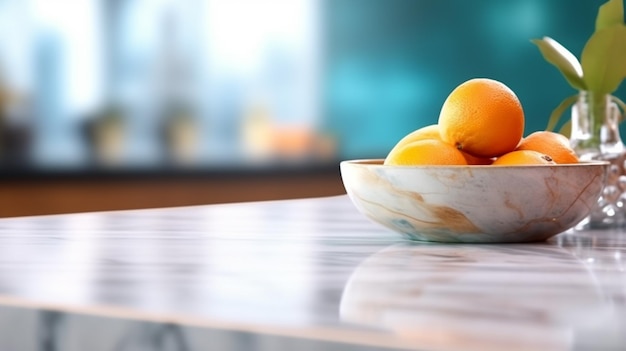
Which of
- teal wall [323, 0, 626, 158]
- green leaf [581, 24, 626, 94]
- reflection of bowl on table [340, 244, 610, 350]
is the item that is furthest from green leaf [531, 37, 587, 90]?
teal wall [323, 0, 626, 158]

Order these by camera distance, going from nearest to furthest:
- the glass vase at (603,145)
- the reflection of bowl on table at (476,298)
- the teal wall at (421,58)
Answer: the reflection of bowl on table at (476,298) < the glass vase at (603,145) < the teal wall at (421,58)

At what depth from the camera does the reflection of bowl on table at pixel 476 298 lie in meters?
0.50

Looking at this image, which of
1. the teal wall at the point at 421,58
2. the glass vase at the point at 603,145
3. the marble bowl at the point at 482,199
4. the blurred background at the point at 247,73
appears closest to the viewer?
the marble bowl at the point at 482,199

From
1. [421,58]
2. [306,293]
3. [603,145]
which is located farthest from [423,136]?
[421,58]

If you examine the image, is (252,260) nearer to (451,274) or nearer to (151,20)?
→ (451,274)

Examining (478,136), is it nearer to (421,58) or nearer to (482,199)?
(482,199)

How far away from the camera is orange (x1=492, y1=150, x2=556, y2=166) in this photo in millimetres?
952

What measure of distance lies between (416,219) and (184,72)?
2590 mm

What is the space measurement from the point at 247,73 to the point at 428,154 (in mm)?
2693

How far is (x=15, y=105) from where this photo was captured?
308 centimetres

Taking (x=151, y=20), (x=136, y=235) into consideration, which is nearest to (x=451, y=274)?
(x=136, y=235)

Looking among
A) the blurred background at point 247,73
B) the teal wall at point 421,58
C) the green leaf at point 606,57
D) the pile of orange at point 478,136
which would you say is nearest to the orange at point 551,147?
the pile of orange at point 478,136

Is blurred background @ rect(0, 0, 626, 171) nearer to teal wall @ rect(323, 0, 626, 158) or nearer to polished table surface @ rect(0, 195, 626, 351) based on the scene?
teal wall @ rect(323, 0, 626, 158)

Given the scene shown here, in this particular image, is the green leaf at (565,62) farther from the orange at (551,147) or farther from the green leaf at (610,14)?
the orange at (551,147)
